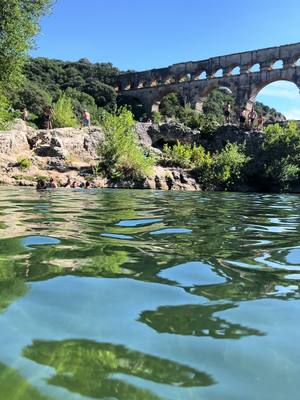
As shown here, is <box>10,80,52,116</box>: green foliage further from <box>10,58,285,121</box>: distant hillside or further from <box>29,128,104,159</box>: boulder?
<box>29,128,104,159</box>: boulder

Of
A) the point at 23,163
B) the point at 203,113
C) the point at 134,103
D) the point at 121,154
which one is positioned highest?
the point at 134,103

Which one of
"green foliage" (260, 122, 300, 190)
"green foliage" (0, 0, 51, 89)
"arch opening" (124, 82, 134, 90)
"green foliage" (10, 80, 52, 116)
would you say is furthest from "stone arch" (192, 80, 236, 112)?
"green foliage" (0, 0, 51, 89)

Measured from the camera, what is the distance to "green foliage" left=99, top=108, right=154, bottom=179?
693 inches

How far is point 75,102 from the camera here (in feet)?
141

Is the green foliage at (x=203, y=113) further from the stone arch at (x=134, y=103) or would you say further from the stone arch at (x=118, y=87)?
the stone arch at (x=118, y=87)

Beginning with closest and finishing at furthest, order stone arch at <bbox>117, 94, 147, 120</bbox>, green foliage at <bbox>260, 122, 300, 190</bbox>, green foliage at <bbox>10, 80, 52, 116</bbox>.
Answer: green foliage at <bbox>260, 122, 300, 190</bbox> < green foliage at <bbox>10, 80, 52, 116</bbox> < stone arch at <bbox>117, 94, 147, 120</bbox>

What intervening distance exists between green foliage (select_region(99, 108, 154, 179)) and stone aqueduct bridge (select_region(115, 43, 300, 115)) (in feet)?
87.2

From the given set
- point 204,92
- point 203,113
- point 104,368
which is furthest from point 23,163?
point 204,92

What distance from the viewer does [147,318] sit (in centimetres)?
201

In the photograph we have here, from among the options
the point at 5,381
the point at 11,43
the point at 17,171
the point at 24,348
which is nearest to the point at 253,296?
the point at 24,348

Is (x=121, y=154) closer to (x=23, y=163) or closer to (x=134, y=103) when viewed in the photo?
(x=23, y=163)

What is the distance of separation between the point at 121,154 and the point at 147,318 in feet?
52.8

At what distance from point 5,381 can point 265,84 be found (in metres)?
43.5

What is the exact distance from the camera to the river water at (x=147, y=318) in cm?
140
